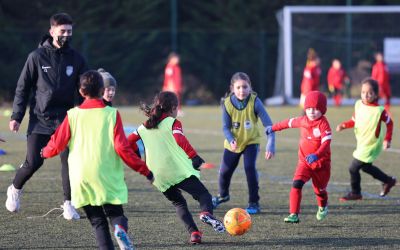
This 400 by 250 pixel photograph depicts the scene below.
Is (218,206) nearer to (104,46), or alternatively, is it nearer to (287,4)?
(104,46)

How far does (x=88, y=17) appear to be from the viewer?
33.8m

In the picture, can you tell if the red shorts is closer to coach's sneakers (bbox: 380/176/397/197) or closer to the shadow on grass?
the shadow on grass

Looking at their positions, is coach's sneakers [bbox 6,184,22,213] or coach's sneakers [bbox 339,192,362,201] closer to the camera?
coach's sneakers [bbox 6,184,22,213]

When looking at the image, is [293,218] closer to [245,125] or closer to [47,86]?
[245,125]

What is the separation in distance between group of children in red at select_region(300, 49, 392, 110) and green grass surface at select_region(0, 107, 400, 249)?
445 inches

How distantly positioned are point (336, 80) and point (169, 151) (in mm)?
21932

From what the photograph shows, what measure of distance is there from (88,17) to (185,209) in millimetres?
27213

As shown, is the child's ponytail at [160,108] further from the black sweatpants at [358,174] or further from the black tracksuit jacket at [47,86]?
the black sweatpants at [358,174]

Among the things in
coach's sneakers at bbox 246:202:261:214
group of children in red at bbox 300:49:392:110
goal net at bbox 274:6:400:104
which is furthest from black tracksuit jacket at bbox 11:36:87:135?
goal net at bbox 274:6:400:104

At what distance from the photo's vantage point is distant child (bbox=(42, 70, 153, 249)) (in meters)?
6.16

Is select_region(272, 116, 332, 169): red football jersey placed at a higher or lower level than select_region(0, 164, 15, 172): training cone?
higher

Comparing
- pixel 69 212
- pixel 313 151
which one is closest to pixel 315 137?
pixel 313 151

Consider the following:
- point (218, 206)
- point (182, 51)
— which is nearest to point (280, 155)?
point (218, 206)

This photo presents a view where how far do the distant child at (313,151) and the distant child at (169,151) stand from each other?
1.27 metres
